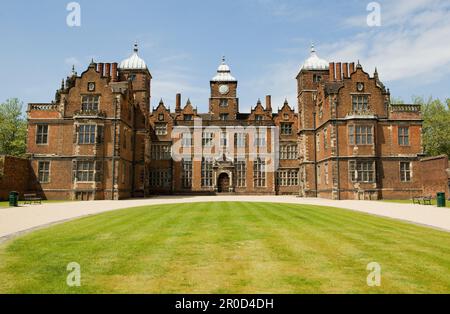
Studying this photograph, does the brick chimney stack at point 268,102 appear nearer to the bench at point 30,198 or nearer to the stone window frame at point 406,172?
the stone window frame at point 406,172

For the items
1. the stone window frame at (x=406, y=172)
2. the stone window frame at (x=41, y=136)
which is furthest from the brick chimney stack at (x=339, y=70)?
the stone window frame at (x=41, y=136)

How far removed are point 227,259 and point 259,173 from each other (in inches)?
1595

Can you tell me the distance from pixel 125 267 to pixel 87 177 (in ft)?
94.1

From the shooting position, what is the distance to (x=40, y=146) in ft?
112

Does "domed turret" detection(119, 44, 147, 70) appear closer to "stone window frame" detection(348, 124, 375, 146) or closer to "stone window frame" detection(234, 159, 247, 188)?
"stone window frame" detection(234, 159, 247, 188)

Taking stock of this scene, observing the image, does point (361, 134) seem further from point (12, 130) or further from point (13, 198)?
point (12, 130)

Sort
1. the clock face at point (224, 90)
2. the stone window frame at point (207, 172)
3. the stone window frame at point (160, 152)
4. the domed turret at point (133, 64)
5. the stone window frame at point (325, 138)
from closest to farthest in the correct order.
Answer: the stone window frame at point (325, 138) → the domed turret at point (133, 64) → the stone window frame at point (207, 172) → the stone window frame at point (160, 152) → the clock face at point (224, 90)

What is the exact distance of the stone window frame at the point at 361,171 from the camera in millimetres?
33531

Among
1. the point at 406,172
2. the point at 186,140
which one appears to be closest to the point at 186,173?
the point at 186,140

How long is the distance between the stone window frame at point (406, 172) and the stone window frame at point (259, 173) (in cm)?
1797

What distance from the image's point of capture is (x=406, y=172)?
1358 inches

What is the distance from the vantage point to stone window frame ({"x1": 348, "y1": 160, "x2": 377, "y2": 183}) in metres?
33.5

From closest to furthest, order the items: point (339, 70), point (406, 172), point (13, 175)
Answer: point (13, 175) → point (406, 172) → point (339, 70)

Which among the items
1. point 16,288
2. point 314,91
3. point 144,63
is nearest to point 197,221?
point 16,288
